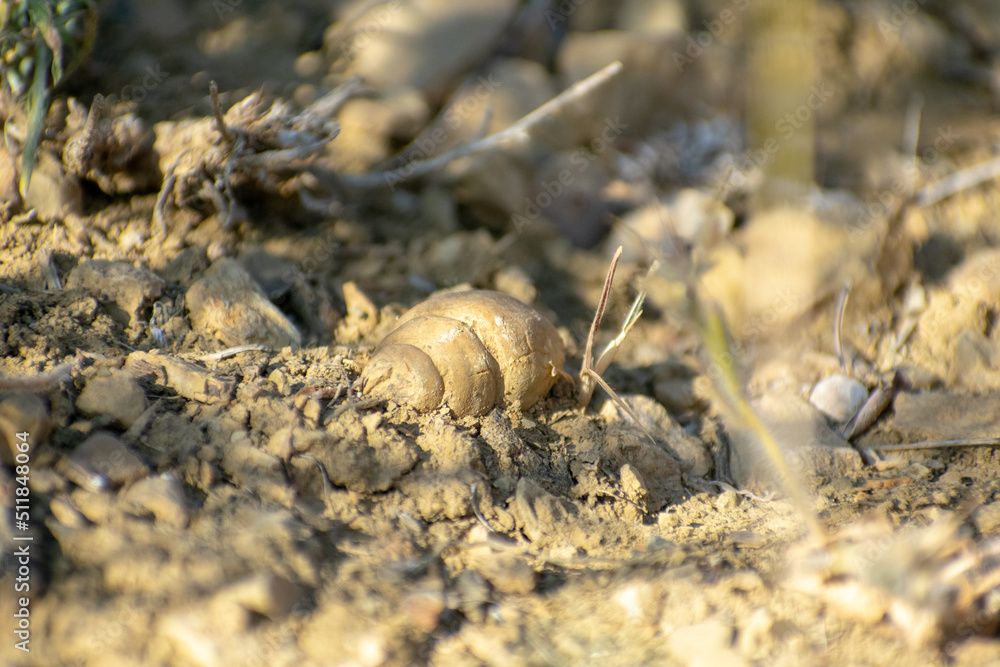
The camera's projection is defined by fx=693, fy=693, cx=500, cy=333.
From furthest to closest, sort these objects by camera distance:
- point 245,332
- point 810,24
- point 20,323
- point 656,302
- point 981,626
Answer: point 810,24
point 656,302
point 245,332
point 20,323
point 981,626

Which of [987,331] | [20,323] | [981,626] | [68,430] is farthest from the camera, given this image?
[987,331]

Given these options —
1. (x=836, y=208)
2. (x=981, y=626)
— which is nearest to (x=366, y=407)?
(x=981, y=626)

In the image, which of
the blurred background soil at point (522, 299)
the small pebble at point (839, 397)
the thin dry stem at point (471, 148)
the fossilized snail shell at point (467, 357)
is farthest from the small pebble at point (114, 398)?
the small pebble at point (839, 397)

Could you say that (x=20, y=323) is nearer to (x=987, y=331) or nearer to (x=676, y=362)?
(x=676, y=362)

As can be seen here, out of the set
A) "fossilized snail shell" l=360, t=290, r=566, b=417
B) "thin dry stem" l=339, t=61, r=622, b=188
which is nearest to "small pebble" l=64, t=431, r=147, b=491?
"fossilized snail shell" l=360, t=290, r=566, b=417

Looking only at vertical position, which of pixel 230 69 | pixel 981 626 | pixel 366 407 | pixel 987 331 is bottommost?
pixel 987 331

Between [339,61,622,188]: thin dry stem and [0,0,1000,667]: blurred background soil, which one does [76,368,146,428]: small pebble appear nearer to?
[0,0,1000,667]: blurred background soil

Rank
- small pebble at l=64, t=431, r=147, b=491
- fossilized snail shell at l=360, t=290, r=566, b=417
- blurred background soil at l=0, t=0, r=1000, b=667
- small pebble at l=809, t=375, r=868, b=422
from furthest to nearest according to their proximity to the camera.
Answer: small pebble at l=809, t=375, r=868, b=422 < fossilized snail shell at l=360, t=290, r=566, b=417 < small pebble at l=64, t=431, r=147, b=491 < blurred background soil at l=0, t=0, r=1000, b=667
